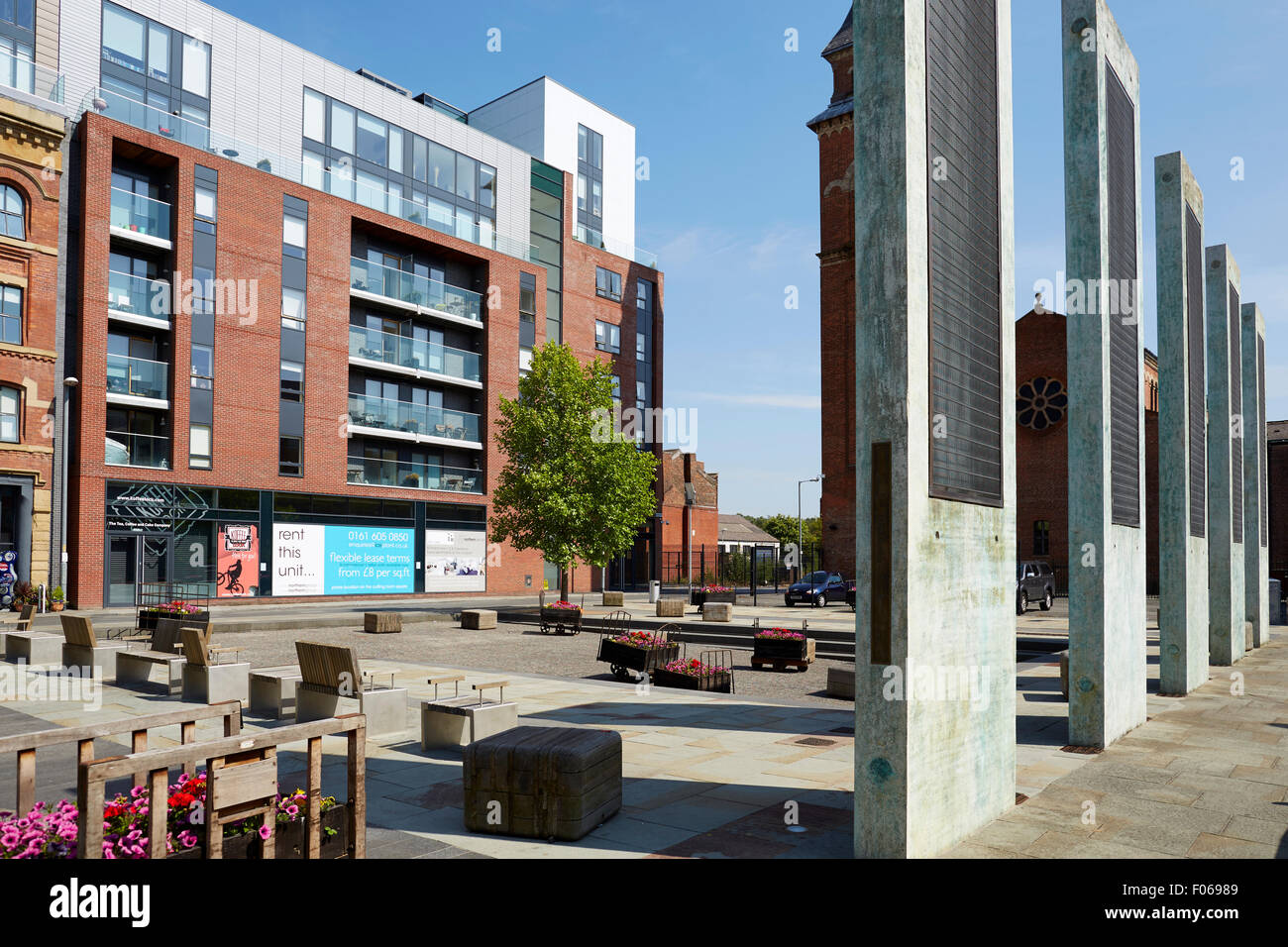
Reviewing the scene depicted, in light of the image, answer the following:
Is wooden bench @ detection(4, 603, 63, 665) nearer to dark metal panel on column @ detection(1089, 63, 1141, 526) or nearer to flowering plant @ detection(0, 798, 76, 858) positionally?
flowering plant @ detection(0, 798, 76, 858)

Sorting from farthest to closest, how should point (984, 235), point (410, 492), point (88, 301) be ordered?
point (410, 492) < point (88, 301) < point (984, 235)

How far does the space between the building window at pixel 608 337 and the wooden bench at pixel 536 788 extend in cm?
4858

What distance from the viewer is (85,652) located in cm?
1552

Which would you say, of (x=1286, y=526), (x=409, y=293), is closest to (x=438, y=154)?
(x=409, y=293)

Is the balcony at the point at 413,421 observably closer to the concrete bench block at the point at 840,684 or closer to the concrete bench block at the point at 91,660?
the concrete bench block at the point at 91,660

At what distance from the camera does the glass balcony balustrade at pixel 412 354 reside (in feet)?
130

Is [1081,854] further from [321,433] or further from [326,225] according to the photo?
[326,225]

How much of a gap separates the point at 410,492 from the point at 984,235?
120ft

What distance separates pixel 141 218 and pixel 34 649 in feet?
70.6

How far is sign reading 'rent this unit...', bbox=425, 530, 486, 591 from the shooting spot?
140 feet

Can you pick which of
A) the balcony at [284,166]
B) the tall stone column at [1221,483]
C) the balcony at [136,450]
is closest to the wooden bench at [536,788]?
the tall stone column at [1221,483]

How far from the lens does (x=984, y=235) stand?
7.61 metres

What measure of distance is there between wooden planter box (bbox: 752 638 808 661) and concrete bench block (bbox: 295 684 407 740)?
33.0ft

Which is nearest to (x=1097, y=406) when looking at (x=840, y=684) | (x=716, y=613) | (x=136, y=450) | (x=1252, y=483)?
(x=840, y=684)
